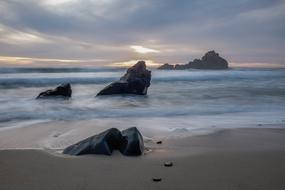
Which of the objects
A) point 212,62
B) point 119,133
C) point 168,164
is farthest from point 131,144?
point 212,62

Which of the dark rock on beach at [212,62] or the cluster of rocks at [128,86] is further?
the dark rock on beach at [212,62]

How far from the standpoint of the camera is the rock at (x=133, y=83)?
1755cm

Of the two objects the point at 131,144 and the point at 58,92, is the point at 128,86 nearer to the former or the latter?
the point at 58,92

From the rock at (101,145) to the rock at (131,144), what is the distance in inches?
3.8

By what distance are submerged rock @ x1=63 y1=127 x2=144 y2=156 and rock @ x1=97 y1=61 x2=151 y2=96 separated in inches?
484

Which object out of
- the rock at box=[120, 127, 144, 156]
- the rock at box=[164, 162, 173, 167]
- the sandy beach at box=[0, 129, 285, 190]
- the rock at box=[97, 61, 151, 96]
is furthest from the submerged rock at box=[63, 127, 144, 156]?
the rock at box=[97, 61, 151, 96]

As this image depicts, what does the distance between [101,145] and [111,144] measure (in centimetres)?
18

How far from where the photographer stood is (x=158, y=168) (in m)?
4.30

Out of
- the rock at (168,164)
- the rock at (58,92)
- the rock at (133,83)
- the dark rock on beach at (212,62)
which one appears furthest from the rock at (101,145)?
the dark rock on beach at (212,62)

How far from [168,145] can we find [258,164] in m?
1.68

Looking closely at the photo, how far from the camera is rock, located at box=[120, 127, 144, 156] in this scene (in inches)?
194

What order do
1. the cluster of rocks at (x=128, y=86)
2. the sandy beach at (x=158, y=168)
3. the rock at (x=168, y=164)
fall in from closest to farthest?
the sandy beach at (x=158, y=168) < the rock at (x=168, y=164) < the cluster of rocks at (x=128, y=86)

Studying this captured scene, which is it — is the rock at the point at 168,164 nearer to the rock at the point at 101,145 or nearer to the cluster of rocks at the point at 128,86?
the rock at the point at 101,145

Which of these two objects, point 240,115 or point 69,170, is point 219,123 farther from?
point 69,170
